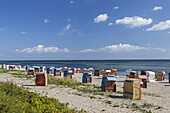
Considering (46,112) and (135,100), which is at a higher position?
(46,112)

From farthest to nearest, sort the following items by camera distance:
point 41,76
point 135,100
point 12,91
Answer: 1. point 41,76
2. point 135,100
3. point 12,91

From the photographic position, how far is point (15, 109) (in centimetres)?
557

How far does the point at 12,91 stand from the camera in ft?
31.5

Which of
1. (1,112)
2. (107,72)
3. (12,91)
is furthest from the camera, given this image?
(107,72)

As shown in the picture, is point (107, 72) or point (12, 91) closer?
point (12, 91)

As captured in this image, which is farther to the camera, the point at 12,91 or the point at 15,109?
the point at 12,91

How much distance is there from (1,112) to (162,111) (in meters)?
9.09

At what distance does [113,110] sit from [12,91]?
627 cm

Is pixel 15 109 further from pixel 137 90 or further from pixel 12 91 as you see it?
pixel 137 90

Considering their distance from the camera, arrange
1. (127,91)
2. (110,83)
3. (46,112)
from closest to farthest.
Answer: (46,112), (127,91), (110,83)

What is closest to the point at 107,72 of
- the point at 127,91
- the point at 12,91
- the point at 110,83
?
the point at 110,83

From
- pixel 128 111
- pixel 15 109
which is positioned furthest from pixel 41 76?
pixel 15 109

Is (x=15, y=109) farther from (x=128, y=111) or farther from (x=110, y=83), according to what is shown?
(x=110, y=83)

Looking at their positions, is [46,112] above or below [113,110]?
above
